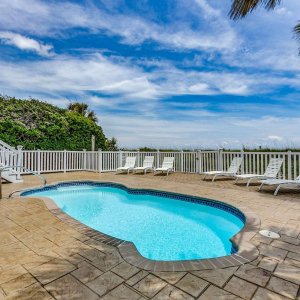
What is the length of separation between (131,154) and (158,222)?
8.12 m

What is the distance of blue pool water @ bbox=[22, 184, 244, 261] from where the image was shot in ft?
11.1

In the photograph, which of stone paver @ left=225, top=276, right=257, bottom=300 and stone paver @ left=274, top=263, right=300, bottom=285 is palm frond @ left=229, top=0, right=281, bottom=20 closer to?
stone paver @ left=274, top=263, right=300, bottom=285

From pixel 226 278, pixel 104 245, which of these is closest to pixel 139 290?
pixel 226 278

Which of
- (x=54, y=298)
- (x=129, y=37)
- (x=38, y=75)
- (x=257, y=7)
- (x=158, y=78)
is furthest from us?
(x=158, y=78)

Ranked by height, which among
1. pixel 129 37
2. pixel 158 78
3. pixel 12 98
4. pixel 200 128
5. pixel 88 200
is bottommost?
pixel 88 200

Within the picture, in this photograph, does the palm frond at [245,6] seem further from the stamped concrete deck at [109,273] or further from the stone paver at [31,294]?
the stone paver at [31,294]

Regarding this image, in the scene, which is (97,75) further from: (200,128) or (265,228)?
(265,228)

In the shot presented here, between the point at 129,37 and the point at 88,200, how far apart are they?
6.84 m

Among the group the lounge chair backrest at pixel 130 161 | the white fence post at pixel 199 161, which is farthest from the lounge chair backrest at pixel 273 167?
the lounge chair backrest at pixel 130 161

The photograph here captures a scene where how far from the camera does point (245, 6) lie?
465 cm

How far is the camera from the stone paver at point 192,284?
1732mm

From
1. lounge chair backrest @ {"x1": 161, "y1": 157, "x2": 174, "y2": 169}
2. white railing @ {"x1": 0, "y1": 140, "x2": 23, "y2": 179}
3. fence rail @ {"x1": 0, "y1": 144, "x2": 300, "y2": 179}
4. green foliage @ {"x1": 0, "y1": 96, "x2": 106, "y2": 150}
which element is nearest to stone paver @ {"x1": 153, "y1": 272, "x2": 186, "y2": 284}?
fence rail @ {"x1": 0, "y1": 144, "x2": 300, "y2": 179}

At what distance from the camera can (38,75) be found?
32.9 ft

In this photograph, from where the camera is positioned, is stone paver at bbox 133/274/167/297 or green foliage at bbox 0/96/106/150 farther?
green foliage at bbox 0/96/106/150
